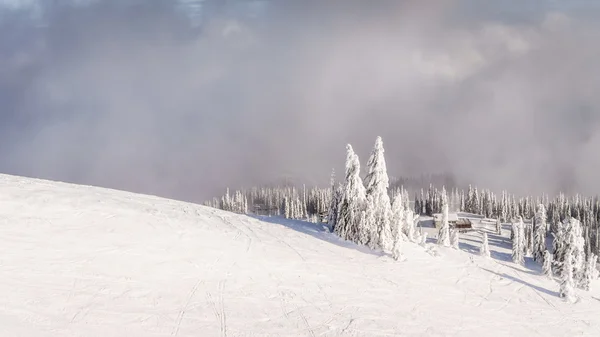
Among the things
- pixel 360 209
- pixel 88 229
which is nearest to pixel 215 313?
pixel 88 229

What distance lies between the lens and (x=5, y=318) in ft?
60.7

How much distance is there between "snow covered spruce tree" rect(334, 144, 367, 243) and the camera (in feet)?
144

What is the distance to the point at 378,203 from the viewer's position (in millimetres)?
43625

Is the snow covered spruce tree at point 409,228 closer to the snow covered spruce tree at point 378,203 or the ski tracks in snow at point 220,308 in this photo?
the snow covered spruce tree at point 378,203

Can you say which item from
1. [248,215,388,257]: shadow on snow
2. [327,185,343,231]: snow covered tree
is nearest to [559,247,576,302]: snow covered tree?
[248,215,388,257]: shadow on snow

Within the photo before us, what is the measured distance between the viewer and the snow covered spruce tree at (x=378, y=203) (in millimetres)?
42031

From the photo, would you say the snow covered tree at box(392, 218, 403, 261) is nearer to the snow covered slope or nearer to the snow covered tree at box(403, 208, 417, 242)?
the snow covered slope

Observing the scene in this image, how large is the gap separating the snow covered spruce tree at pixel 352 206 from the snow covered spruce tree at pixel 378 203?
0.99 meters

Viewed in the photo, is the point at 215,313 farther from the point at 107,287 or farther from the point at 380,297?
the point at 380,297

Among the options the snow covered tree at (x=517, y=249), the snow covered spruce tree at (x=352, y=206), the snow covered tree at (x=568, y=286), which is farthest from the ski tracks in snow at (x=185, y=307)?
the snow covered tree at (x=517, y=249)

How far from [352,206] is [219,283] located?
68.8 ft

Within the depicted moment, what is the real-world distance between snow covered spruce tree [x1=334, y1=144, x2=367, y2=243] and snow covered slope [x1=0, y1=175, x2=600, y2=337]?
221cm

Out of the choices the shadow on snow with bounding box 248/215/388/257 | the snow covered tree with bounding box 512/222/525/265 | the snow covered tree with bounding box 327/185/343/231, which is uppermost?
the snow covered tree with bounding box 327/185/343/231

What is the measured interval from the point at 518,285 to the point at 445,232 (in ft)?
240
